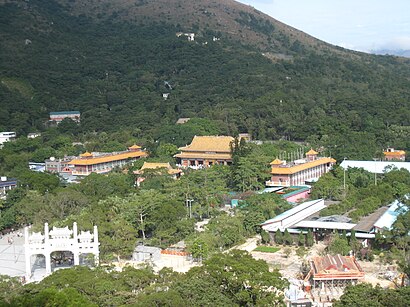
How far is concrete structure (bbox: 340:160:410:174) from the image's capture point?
118ft

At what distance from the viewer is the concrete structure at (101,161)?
40.6 meters

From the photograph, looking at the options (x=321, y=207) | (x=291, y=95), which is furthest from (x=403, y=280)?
(x=291, y=95)

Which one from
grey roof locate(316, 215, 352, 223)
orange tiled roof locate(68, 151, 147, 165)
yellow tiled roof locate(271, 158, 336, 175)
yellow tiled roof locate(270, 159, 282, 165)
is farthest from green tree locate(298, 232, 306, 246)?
orange tiled roof locate(68, 151, 147, 165)

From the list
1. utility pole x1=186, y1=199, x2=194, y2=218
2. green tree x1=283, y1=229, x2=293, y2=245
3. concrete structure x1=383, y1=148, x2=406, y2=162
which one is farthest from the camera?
concrete structure x1=383, y1=148, x2=406, y2=162

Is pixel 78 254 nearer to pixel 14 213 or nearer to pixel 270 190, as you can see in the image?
pixel 14 213

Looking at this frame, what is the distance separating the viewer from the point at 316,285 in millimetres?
20406

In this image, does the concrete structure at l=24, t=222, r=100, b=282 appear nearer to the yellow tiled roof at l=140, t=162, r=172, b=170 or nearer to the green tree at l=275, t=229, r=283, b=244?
the green tree at l=275, t=229, r=283, b=244

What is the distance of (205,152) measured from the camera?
41.8 m

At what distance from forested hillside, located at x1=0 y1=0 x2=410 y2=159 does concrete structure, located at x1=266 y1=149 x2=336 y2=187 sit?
2.33 meters

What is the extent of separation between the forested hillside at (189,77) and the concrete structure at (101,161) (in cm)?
487

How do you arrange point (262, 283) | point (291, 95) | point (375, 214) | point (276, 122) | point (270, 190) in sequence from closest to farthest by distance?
point (262, 283) → point (375, 214) → point (270, 190) → point (276, 122) → point (291, 95)

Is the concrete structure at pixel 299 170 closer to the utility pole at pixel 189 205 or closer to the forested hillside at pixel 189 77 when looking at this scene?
the forested hillside at pixel 189 77

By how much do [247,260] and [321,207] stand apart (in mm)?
13842

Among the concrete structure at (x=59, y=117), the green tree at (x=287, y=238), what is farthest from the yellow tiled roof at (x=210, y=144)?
the concrete structure at (x=59, y=117)
